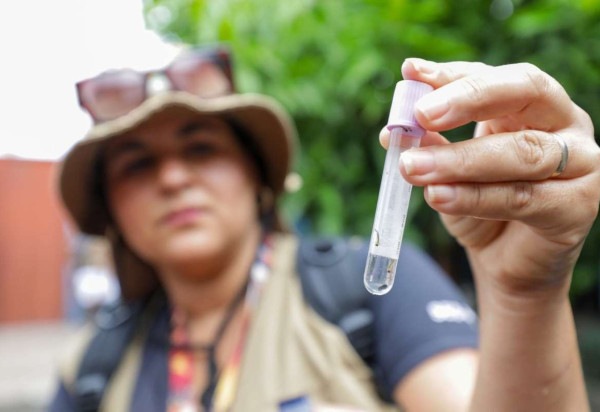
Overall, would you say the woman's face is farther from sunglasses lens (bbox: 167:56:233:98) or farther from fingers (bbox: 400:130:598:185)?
fingers (bbox: 400:130:598:185)

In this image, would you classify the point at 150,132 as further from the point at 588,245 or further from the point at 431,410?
the point at 588,245

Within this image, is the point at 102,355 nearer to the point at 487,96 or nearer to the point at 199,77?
the point at 199,77

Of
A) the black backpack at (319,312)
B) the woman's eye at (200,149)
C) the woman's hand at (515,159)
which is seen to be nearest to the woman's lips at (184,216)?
the woman's eye at (200,149)

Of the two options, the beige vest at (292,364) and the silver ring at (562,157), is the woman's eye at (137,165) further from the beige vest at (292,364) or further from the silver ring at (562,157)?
the silver ring at (562,157)

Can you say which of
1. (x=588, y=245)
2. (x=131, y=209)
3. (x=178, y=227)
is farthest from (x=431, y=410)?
(x=588, y=245)

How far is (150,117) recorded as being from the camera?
5.50 ft

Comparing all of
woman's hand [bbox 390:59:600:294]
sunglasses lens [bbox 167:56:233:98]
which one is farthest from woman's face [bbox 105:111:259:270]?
woman's hand [bbox 390:59:600:294]

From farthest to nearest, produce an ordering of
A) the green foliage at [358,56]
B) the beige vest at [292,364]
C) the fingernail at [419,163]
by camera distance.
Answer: the green foliage at [358,56] < the beige vest at [292,364] < the fingernail at [419,163]

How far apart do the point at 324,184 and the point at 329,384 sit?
3.20ft

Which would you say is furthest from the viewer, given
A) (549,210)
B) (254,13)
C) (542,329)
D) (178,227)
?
(254,13)

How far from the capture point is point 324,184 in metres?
2.24

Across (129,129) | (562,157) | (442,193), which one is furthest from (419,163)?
(129,129)

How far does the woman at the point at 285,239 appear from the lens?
70 cm

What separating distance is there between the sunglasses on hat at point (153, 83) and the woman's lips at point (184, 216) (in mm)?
364
